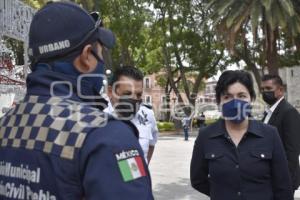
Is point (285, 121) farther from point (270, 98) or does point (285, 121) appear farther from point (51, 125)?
point (51, 125)

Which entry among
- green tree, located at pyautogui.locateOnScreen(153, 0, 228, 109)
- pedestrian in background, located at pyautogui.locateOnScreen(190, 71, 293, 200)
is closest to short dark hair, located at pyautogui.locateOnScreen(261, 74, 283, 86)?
pedestrian in background, located at pyautogui.locateOnScreen(190, 71, 293, 200)

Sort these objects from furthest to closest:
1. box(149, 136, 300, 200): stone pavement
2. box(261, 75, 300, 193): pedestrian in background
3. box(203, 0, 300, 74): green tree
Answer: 1. box(203, 0, 300, 74): green tree
2. box(149, 136, 300, 200): stone pavement
3. box(261, 75, 300, 193): pedestrian in background

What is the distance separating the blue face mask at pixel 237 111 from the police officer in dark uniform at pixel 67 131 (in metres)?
1.77

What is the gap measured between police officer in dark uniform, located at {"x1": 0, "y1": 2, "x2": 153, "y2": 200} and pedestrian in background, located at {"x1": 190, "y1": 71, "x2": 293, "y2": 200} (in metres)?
1.67

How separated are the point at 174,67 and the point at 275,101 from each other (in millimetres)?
32483

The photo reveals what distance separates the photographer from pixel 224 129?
323 cm

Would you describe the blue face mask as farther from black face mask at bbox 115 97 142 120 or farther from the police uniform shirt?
the police uniform shirt

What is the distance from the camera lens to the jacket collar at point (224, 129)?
3135 millimetres


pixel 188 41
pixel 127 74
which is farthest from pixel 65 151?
pixel 188 41

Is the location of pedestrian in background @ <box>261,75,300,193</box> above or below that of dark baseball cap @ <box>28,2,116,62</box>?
below

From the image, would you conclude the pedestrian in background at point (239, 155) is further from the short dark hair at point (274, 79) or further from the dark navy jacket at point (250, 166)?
the short dark hair at point (274, 79)

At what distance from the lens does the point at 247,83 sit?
3320 millimetres

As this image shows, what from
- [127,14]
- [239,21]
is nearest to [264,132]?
[239,21]

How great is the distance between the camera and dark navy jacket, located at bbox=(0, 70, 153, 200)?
1.31 meters
